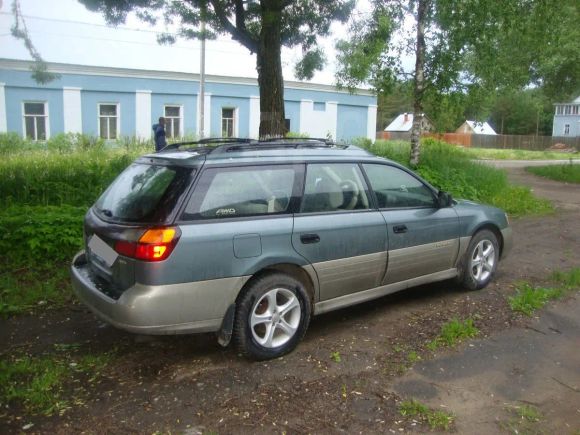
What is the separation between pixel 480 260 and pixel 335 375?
2682mm

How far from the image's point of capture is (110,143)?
2516 cm

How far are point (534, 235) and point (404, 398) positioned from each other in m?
6.44

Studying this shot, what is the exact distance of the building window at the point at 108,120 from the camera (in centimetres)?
2600

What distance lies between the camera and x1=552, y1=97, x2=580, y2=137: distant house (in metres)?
71.0

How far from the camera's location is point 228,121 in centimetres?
2942

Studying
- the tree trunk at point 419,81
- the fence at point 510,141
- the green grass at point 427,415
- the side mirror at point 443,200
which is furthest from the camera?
the fence at point 510,141

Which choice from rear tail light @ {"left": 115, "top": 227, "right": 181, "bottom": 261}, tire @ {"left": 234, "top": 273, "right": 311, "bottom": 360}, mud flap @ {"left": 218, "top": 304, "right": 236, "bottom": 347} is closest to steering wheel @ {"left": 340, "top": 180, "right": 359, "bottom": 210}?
tire @ {"left": 234, "top": 273, "right": 311, "bottom": 360}

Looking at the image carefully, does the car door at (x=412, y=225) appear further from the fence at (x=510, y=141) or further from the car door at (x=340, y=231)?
the fence at (x=510, y=141)

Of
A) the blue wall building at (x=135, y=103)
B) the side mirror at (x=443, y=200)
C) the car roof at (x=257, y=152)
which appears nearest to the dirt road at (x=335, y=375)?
the side mirror at (x=443, y=200)

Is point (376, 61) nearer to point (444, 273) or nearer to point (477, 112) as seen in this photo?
point (477, 112)

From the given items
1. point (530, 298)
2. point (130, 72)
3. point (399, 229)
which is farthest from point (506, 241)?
point (130, 72)

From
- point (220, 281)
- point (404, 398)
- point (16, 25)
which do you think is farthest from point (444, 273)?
point (16, 25)

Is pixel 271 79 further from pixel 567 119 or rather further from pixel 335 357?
pixel 567 119

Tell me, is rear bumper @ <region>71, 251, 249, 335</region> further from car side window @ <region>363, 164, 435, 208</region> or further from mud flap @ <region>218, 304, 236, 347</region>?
car side window @ <region>363, 164, 435, 208</region>
